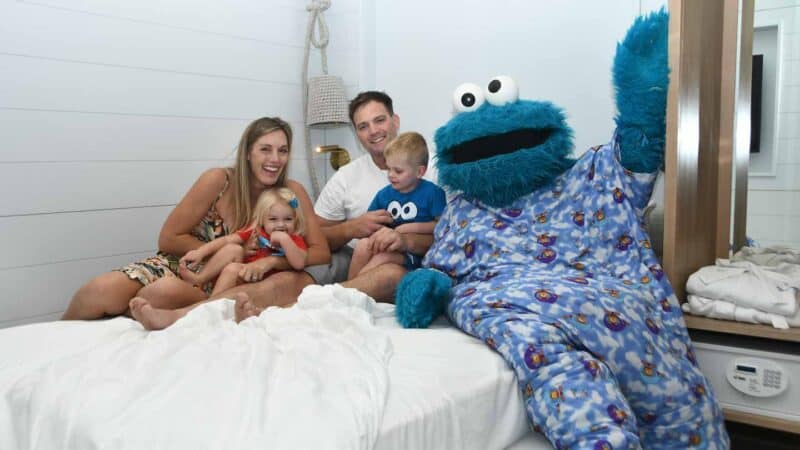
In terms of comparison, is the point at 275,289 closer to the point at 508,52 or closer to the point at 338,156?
the point at 338,156

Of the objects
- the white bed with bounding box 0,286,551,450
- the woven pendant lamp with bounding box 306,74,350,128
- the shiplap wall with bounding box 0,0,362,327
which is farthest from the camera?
the woven pendant lamp with bounding box 306,74,350,128

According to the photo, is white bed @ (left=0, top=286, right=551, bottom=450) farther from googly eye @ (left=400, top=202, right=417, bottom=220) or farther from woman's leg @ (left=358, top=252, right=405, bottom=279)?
googly eye @ (left=400, top=202, right=417, bottom=220)

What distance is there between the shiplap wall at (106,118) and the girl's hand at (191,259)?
507mm

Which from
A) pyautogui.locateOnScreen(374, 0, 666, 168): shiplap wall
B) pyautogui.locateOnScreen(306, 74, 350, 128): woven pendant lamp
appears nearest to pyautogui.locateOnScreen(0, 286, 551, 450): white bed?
pyautogui.locateOnScreen(374, 0, 666, 168): shiplap wall

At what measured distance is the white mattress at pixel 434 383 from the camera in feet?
3.82

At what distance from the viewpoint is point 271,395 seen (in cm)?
113

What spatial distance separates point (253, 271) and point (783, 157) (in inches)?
65.4

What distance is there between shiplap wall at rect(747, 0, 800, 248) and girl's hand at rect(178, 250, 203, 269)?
69.1 inches

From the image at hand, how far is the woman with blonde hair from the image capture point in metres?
1.98

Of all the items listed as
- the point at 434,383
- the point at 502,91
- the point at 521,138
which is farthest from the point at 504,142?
the point at 434,383

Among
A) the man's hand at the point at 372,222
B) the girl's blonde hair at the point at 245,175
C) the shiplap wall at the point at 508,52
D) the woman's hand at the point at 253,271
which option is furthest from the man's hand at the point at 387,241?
the shiplap wall at the point at 508,52

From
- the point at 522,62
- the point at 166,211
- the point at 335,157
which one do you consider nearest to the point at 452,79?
the point at 522,62

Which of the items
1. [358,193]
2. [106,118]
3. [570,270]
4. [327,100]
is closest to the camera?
[570,270]

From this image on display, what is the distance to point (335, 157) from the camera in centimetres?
316
